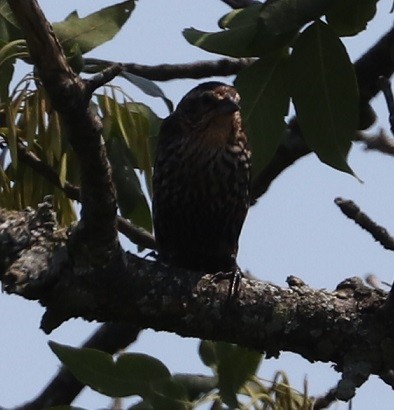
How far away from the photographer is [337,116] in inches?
103

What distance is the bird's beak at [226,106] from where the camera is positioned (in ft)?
14.7

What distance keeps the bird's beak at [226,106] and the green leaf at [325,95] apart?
6.03 feet

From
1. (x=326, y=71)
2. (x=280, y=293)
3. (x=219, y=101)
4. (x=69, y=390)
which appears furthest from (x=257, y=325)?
(x=219, y=101)

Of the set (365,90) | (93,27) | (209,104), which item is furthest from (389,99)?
(209,104)

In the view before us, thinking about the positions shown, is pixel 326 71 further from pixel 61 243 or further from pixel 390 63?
pixel 390 63

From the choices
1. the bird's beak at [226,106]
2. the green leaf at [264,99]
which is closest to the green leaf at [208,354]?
the green leaf at [264,99]

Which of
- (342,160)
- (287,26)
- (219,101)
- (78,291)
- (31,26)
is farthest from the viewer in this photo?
(219,101)

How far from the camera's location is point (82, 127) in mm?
2438

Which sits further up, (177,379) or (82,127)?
(82,127)

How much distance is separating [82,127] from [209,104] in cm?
221

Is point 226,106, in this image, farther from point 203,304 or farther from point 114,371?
point 114,371

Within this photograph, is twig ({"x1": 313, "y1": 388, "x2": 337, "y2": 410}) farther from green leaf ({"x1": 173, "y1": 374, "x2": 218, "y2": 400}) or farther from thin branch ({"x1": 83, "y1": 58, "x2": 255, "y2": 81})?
Result: thin branch ({"x1": 83, "y1": 58, "x2": 255, "y2": 81})

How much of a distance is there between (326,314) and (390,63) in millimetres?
1110

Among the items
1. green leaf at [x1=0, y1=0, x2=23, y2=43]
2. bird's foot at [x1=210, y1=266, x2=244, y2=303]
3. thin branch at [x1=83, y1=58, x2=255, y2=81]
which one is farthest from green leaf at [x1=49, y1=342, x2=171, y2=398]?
thin branch at [x1=83, y1=58, x2=255, y2=81]
